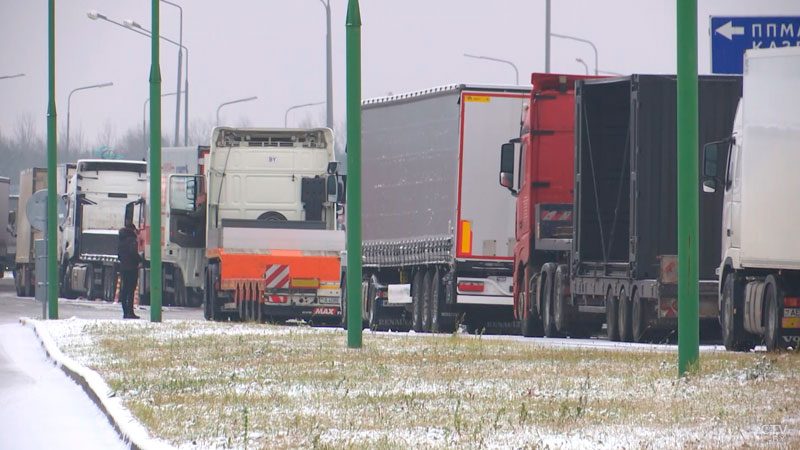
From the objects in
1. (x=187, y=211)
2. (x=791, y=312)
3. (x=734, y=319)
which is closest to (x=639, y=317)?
(x=734, y=319)

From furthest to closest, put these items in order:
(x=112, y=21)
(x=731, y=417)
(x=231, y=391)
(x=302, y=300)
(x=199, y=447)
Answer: (x=112, y=21)
(x=302, y=300)
(x=231, y=391)
(x=731, y=417)
(x=199, y=447)

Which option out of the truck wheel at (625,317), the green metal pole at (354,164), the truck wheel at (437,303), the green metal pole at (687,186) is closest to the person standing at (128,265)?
the truck wheel at (437,303)

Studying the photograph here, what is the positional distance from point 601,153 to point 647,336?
261 centimetres

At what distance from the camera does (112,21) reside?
4519 centimetres

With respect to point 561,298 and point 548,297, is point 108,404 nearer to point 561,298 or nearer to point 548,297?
point 561,298

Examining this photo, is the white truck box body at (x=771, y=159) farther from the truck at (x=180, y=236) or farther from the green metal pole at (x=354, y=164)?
the truck at (x=180, y=236)

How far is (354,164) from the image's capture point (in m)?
Result: 18.8

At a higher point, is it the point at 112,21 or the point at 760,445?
the point at 112,21

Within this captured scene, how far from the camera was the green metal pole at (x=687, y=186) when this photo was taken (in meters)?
14.1

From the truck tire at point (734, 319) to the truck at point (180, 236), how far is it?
16.2 metres

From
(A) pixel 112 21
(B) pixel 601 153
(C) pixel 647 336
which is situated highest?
(A) pixel 112 21

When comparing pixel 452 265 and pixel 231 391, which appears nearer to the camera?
pixel 231 391

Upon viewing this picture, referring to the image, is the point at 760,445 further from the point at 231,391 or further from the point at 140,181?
the point at 140,181

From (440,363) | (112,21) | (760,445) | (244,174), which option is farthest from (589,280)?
(112,21)
